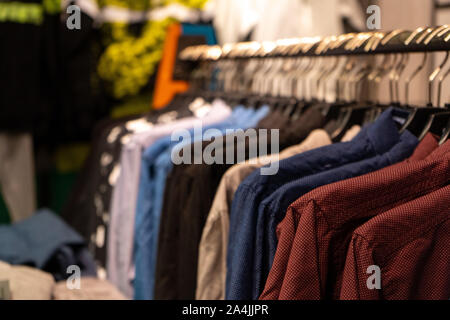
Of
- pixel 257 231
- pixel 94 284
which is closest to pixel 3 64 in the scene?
pixel 94 284

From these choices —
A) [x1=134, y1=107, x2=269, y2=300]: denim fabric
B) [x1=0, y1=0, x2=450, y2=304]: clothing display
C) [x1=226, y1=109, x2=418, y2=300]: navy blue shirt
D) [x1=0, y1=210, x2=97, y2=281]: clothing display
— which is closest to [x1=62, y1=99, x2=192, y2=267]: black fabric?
[x1=0, y1=0, x2=450, y2=304]: clothing display

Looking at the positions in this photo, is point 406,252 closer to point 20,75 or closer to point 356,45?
point 356,45

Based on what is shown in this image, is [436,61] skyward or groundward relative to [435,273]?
skyward

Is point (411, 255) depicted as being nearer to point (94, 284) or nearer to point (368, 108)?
point (368, 108)

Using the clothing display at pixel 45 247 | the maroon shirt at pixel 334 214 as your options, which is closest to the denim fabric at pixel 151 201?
the clothing display at pixel 45 247

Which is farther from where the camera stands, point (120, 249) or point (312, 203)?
point (120, 249)

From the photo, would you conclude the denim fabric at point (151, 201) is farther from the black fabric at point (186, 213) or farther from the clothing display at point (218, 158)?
the black fabric at point (186, 213)

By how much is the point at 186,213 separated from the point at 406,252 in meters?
0.55

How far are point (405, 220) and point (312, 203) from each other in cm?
12

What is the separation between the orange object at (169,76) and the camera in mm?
2334

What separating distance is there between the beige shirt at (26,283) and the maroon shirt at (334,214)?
0.64 m

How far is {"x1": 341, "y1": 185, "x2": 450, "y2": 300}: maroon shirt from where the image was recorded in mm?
744

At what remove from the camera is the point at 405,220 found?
2.45 ft

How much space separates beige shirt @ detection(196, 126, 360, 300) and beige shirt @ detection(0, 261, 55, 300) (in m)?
0.37
